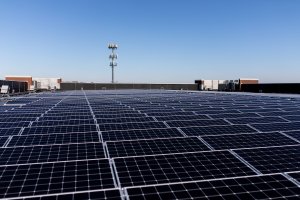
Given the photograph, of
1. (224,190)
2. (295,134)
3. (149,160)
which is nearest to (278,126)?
(295,134)

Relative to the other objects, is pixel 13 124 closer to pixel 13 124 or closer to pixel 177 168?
pixel 13 124

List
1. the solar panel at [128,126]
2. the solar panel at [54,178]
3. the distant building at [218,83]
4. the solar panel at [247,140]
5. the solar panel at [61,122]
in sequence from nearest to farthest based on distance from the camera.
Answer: the solar panel at [54,178], the solar panel at [247,140], the solar panel at [128,126], the solar panel at [61,122], the distant building at [218,83]

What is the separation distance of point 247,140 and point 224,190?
4.36m

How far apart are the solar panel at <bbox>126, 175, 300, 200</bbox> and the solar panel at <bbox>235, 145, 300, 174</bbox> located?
84cm

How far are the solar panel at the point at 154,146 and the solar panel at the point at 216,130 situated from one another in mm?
913

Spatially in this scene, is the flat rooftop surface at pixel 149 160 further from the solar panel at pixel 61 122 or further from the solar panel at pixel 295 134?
the solar panel at pixel 61 122

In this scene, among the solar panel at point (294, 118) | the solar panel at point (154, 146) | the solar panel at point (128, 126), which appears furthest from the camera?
the solar panel at point (294, 118)

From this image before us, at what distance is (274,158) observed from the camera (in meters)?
8.05

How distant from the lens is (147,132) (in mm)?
10930

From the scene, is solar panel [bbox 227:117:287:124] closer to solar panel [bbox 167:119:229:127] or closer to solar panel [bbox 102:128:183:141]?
solar panel [bbox 167:119:229:127]

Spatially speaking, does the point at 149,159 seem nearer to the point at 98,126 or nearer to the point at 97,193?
the point at 97,193

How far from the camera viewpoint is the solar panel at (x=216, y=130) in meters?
10.8

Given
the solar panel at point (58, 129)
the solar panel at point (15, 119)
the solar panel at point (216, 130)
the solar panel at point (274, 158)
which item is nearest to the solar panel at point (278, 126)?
the solar panel at point (216, 130)

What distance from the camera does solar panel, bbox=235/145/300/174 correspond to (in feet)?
23.9
